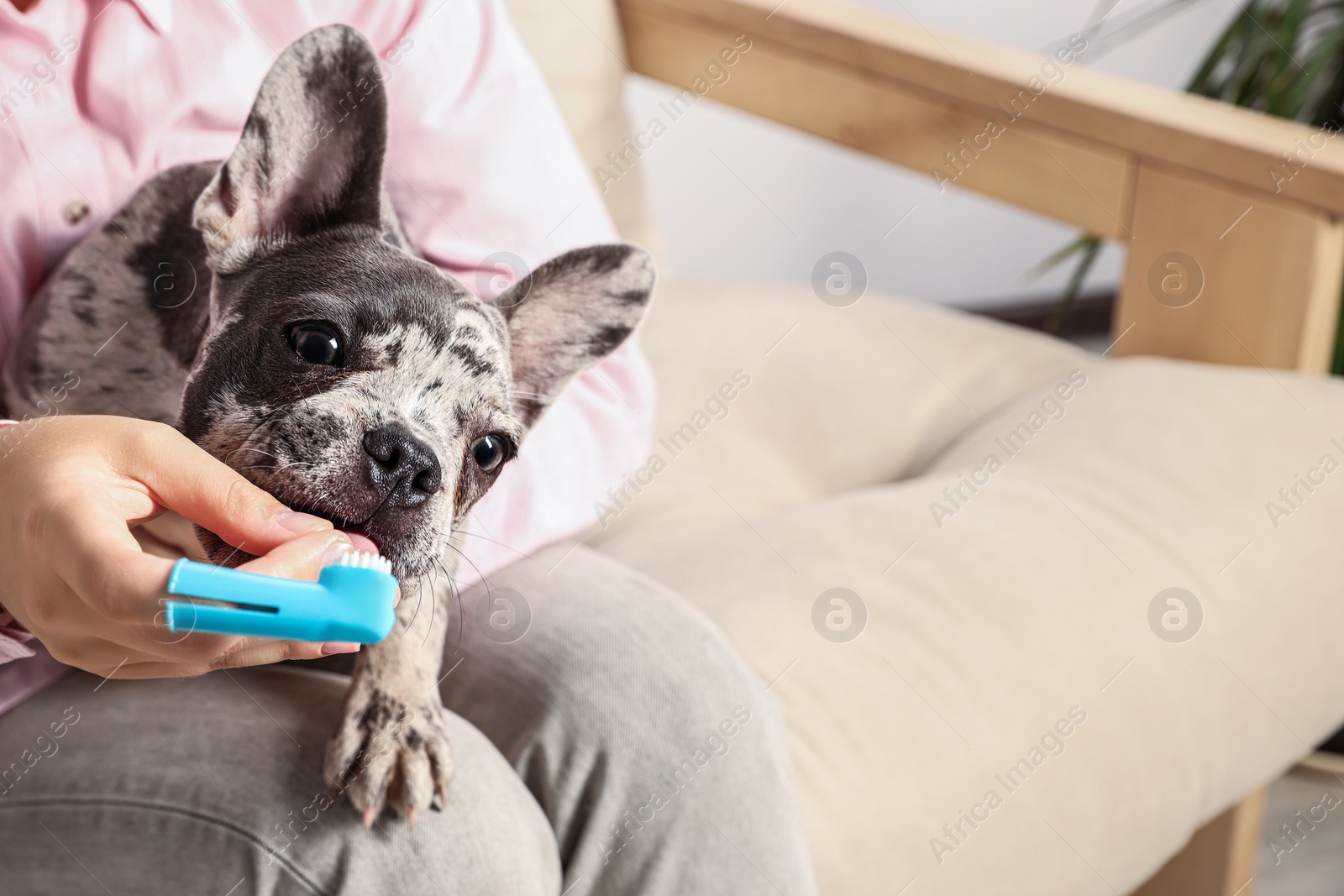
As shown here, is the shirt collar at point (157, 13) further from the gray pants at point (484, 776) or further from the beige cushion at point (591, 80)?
the beige cushion at point (591, 80)

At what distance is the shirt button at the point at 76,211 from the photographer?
67 centimetres

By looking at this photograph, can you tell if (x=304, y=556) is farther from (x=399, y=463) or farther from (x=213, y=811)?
(x=213, y=811)

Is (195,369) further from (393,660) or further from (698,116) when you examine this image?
(698,116)

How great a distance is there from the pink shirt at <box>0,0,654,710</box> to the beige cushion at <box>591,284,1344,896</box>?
0.58 feet

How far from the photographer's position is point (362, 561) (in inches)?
18.5

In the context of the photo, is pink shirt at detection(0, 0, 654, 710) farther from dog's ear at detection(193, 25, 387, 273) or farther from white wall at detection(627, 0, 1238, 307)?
white wall at detection(627, 0, 1238, 307)

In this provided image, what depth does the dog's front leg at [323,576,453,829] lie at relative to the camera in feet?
2.22

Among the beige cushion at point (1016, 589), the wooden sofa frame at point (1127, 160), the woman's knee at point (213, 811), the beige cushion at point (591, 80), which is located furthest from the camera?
the beige cushion at point (591, 80)

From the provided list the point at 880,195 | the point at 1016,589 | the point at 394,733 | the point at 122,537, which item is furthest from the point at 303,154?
the point at 880,195

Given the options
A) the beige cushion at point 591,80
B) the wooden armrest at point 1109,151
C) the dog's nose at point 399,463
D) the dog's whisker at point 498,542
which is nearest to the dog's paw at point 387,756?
the dog's whisker at point 498,542

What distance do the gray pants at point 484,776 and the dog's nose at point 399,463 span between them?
26 cm


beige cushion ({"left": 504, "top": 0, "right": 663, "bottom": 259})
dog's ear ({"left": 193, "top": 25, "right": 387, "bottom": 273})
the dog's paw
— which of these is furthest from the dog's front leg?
beige cushion ({"left": 504, "top": 0, "right": 663, "bottom": 259})

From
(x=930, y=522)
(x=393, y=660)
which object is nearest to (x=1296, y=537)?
(x=930, y=522)

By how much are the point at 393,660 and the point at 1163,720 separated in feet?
2.26
